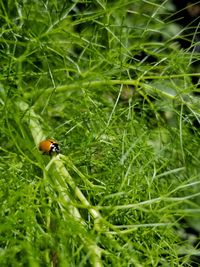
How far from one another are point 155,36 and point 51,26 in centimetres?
73

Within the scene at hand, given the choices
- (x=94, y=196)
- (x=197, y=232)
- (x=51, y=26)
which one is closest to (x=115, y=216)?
(x=94, y=196)

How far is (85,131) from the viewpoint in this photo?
Answer: 4.19ft

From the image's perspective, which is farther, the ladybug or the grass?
the ladybug

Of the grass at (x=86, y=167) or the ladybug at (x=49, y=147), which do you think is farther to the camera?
the ladybug at (x=49, y=147)

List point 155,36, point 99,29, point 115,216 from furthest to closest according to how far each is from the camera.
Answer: point 155,36, point 99,29, point 115,216

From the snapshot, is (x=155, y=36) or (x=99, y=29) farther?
(x=155, y=36)

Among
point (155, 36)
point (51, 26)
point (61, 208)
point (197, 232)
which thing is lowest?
point (197, 232)

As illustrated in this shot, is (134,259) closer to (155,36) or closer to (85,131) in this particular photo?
(85,131)

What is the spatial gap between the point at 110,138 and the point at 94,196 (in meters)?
0.19

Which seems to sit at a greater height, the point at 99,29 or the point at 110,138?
the point at 99,29

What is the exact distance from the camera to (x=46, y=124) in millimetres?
1316

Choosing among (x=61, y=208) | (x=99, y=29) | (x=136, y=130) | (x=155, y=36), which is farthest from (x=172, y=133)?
(x=155, y=36)

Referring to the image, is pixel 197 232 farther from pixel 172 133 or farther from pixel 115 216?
pixel 115 216

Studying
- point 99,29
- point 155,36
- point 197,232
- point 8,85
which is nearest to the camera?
point 8,85
